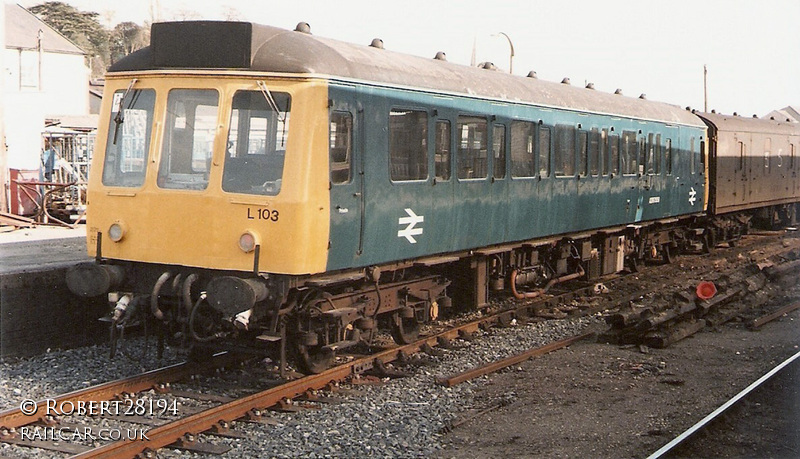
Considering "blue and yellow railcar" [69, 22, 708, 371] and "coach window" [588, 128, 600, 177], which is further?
"coach window" [588, 128, 600, 177]

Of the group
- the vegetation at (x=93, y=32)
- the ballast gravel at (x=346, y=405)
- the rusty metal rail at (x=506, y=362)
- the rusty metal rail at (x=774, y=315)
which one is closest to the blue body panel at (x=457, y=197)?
the ballast gravel at (x=346, y=405)

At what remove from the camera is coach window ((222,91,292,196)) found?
28.7ft

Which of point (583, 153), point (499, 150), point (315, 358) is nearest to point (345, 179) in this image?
point (315, 358)

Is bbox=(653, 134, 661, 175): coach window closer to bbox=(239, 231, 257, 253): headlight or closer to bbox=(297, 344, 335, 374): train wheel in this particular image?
bbox=(297, 344, 335, 374): train wheel

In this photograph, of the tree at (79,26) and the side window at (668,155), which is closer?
the side window at (668,155)

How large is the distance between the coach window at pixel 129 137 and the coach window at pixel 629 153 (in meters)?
9.84

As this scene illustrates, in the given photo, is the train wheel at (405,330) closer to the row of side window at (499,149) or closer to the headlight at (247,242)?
the row of side window at (499,149)

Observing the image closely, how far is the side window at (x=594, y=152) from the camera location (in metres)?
15.4

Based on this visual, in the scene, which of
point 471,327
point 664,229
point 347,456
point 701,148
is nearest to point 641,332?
point 471,327

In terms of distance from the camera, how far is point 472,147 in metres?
11.7

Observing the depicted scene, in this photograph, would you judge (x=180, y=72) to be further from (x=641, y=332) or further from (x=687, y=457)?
(x=641, y=332)

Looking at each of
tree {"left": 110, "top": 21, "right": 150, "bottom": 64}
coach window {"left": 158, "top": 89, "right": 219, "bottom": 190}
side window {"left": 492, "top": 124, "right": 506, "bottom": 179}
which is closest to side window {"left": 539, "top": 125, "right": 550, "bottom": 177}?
side window {"left": 492, "top": 124, "right": 506, "bottom": 179}

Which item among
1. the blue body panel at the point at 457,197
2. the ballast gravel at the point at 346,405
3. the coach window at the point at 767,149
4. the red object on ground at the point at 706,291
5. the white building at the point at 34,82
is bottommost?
the ballast gravel at the point at 346,405

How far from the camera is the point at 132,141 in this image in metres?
9.35
